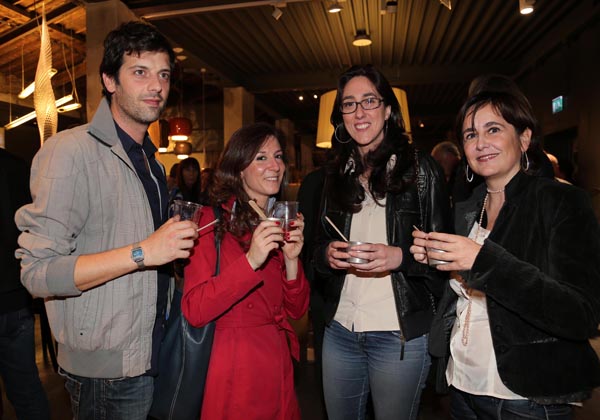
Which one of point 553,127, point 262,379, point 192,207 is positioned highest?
point 553,127

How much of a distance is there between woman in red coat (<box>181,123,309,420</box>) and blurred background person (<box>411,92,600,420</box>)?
2.02 feet

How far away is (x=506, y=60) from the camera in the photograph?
993 cm

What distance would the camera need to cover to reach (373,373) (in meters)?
1.91

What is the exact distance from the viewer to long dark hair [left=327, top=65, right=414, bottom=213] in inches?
78.3

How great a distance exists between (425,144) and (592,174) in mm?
15239

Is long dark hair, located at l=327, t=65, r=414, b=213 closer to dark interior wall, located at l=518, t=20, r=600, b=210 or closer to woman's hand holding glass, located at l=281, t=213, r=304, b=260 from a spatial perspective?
woman's hand holding glass, located at l=281, t=213, r=304, b=260

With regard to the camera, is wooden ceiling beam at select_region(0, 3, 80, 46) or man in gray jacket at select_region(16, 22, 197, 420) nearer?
man in gray jacket at select_region(16, 22, 197, 420)

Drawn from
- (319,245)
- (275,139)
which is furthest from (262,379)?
(275,139)

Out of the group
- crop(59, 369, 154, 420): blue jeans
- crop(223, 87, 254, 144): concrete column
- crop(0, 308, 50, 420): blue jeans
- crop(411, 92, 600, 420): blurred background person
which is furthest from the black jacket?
crop(223, 87, 254, 144): concrete column

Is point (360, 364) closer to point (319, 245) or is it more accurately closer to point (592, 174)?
point (319, 245)

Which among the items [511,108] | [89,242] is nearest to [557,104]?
[511,108]

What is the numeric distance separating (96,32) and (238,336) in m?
5.71

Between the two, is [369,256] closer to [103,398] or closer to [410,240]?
[410,240]

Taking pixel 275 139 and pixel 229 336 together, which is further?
pixel 275 139
